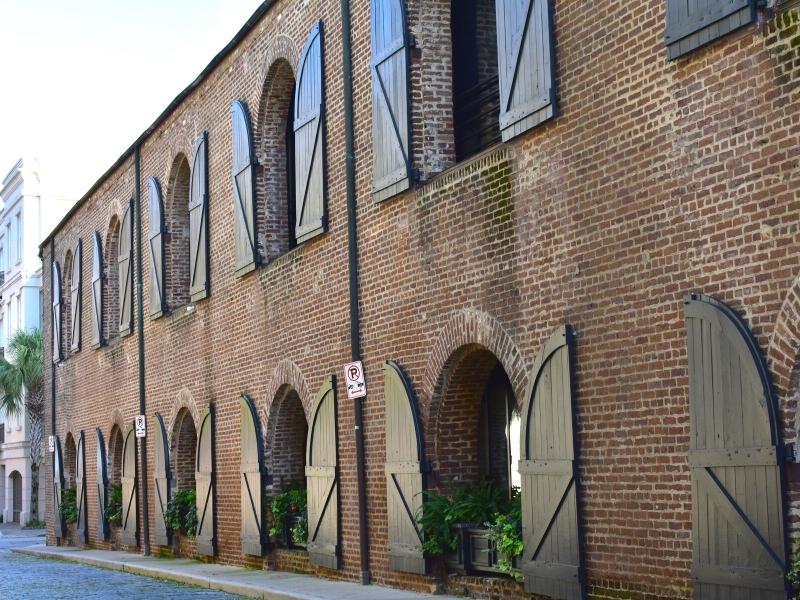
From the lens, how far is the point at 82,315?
97.5 ft

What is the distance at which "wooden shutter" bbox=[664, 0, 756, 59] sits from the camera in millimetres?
8602

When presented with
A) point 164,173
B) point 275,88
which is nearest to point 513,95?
point 275,88

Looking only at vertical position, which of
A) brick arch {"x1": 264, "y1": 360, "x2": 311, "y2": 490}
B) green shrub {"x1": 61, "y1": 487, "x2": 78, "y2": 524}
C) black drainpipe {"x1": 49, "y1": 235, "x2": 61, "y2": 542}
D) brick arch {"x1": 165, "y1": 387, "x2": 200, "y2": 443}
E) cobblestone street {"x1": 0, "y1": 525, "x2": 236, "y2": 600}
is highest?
black drainpipe {"x1": 49, "y1": 235, "x2": 61, "y2": 542}

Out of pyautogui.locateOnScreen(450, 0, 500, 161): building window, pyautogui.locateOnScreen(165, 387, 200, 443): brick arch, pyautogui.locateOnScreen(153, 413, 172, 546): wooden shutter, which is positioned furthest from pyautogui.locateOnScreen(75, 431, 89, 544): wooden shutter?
pyautogui.locateOnScreen(450, 0, 500, 161): building window

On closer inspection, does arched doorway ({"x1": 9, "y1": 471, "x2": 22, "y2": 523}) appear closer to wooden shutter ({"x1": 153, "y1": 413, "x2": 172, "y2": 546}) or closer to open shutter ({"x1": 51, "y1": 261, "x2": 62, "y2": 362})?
open shutter ({"x1": 51, "y1": 261, "x2": 62, "y2": 362})

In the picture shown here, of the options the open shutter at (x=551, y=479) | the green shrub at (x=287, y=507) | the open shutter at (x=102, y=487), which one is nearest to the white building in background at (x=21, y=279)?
the open shutter at (x=102, y=487)

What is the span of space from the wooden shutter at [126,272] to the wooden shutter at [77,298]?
417cm

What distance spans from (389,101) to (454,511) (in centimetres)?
434

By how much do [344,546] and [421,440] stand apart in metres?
2.54

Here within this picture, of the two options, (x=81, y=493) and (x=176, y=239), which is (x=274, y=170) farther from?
(x=81, y=493)

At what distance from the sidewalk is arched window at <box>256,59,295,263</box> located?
432 cm

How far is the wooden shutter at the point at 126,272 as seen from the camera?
25.1m

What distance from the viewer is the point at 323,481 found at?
610 inches

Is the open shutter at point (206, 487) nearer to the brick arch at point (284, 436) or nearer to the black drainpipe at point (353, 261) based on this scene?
the brick arch at point (284, 436)
